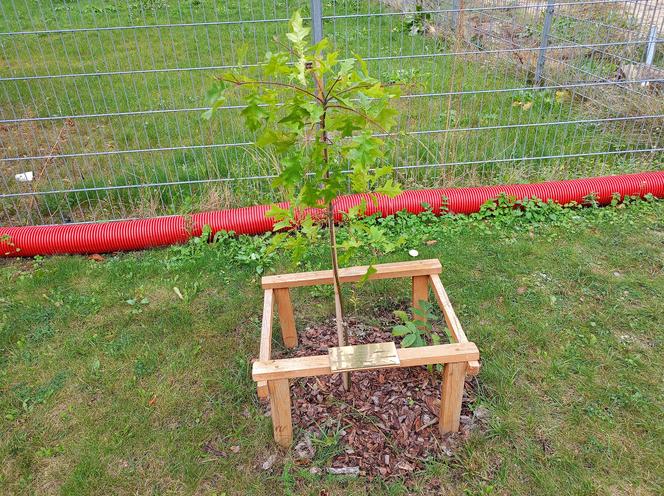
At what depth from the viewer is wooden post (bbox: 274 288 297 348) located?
2.76m

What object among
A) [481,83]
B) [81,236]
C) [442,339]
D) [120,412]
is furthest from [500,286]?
[481,83]

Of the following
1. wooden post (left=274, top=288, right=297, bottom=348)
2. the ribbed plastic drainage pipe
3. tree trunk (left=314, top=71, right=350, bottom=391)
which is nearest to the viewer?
tree trunk (left=314, top=71, right=350, bottom=391)

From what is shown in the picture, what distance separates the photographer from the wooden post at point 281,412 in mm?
2191

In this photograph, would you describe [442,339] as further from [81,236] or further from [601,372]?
[81,236]

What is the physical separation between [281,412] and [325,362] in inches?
13.1

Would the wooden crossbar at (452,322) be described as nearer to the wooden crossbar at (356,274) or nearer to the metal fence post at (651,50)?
the wooden crossbar at (356,274)

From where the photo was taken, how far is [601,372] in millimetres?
2736

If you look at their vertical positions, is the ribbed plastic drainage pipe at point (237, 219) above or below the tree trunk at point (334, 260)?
below

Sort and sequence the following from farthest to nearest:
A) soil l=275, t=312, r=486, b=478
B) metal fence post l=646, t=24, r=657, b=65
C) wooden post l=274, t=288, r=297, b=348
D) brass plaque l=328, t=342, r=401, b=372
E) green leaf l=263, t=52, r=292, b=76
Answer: metal fence post l=646, t=24, r=657, b=65
wooden post l=274, t=288, r=297, b=348
soil l=275, t=312, r=486, b=478
brass plaque l=328, t=342, r=401, b=372
green leaf l=263, t=52, r=292, b=76

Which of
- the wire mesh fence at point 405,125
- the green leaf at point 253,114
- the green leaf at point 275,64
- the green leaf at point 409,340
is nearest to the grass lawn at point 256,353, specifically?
the green leaf at point 409,340

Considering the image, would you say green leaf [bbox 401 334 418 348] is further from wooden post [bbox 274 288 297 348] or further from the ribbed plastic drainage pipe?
the ribbed plastic drainage pipe

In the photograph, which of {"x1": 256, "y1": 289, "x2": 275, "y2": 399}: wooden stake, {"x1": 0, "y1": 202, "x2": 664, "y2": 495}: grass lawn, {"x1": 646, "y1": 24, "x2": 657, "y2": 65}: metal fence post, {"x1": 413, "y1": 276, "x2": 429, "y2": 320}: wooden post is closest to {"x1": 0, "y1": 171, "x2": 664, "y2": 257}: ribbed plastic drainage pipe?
{"x1": 0, "y1": 202, "x2": 664, "y2": 495}: grass lawn

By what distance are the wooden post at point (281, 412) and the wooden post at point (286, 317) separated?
598 mm

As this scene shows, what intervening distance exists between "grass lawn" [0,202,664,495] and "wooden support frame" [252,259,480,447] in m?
0.20
